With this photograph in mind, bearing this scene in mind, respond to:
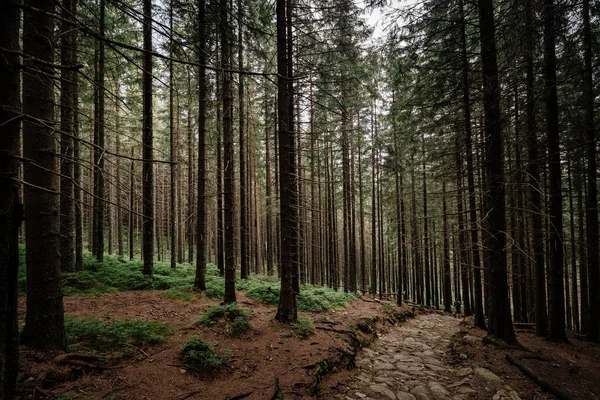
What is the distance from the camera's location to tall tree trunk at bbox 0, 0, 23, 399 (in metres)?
1.89

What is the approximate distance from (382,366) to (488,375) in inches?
90.1

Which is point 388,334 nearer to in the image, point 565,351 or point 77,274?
point 565,351

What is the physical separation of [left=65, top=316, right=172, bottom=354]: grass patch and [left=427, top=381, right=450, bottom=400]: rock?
571cm

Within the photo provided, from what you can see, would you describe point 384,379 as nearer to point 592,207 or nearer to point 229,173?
point 229,173

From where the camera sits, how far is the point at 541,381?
527cm

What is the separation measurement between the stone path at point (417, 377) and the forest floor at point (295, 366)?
0.02 m

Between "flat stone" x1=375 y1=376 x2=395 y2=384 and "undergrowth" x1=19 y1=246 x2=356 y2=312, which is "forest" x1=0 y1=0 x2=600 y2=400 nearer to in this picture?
"undergrowth" x1=19 y1=246 x2=356 y2=312

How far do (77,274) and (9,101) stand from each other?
9.72 metres

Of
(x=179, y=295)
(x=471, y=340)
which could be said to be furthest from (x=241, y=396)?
(x=471, y=340)

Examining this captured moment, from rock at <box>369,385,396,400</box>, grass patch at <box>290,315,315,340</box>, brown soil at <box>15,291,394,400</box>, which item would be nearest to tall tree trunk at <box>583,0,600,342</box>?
brown soil at <box>15,291,394,400</box>

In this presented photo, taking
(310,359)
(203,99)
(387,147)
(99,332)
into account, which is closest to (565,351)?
(310,359)

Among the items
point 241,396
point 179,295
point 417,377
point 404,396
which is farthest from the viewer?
point 179,295

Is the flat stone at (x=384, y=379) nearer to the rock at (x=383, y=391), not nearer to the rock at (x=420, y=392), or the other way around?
the rock at (x=383, y=391)

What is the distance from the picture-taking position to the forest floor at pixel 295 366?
402 cm
